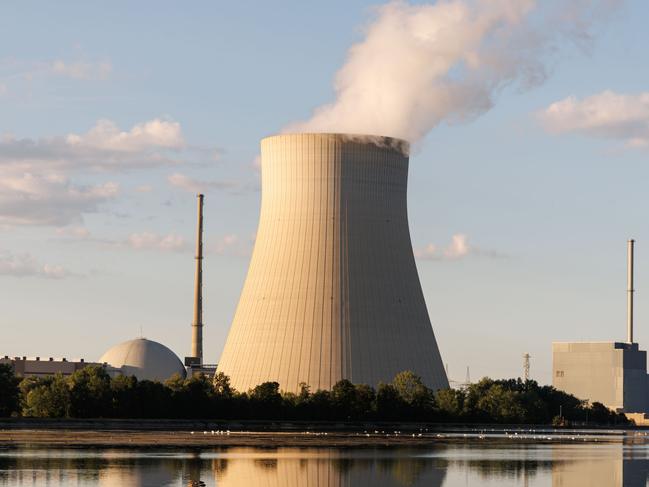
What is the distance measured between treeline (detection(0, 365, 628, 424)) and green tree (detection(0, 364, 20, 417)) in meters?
0.06

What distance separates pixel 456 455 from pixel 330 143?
1381 inches

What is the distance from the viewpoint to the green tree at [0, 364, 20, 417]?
76.6 metres

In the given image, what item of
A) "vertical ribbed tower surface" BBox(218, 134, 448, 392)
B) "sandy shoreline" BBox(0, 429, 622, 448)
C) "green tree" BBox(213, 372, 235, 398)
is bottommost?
"sandy shoreline" BBox(0, 429, 622, 448)

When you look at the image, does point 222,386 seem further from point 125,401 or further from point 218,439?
point 218,439

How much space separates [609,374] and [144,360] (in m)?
65.9

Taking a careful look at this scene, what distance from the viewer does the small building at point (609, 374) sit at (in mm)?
162375

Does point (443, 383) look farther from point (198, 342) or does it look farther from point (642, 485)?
point (642, 485)

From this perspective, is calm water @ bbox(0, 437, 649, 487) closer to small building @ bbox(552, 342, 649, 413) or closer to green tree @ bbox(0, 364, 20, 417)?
green tree @ bbox(0, 364, 20, 417)

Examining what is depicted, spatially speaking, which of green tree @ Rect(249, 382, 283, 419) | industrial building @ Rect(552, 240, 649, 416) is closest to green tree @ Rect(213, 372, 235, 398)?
green tree @ Rect(249, 382, 283, 419)

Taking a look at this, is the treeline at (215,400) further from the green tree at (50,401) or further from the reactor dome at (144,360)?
the reactor dome at (144,360)

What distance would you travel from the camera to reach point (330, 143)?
80688 mm

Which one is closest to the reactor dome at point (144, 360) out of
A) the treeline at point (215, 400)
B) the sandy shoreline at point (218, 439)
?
the treeline at point (215, 400)

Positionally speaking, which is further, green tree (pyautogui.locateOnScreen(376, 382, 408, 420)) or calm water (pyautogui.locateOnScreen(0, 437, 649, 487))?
green tree (pyautogui.locateOnScreen(376, 382, 408, 420))

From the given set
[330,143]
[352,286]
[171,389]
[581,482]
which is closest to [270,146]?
[330,143]
